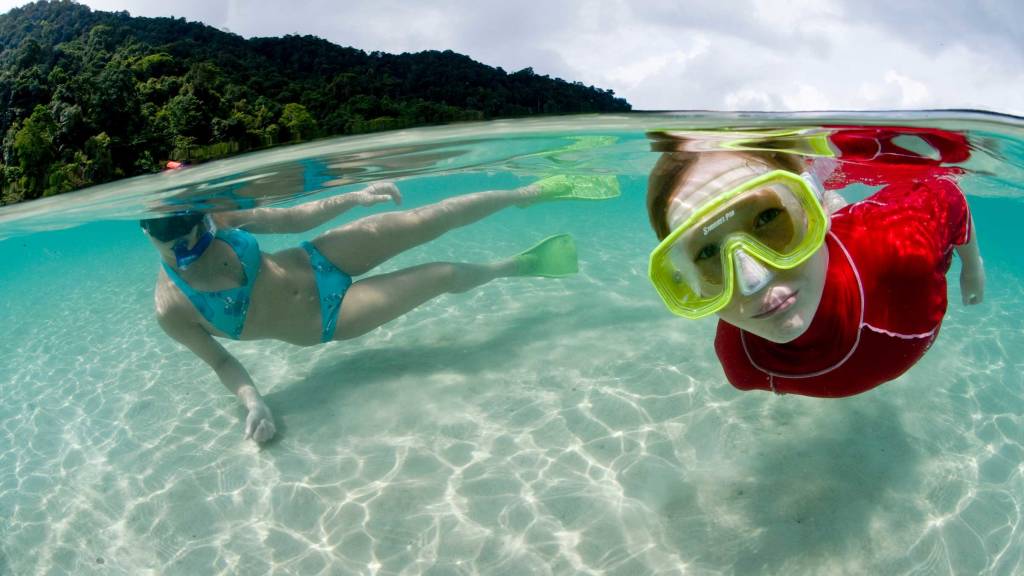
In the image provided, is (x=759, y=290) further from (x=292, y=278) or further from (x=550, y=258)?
(x=550, y=258)

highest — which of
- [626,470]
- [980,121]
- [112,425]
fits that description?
[980,121]

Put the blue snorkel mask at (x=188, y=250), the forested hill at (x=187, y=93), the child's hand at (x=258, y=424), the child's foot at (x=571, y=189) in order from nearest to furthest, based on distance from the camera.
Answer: the child's hand at (x=258, y=424) → the blue snorkel mask at (x=188, y=250) → the forested hill at (x=187, y=93) → the child's foot at (x=571, y=189)

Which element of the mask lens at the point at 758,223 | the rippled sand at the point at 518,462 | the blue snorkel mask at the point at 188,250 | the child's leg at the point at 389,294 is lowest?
the rippled sand at the point at 518,462

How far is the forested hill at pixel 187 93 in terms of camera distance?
6.77 metres

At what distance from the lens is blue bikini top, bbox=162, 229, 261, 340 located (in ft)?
Result: 19.3

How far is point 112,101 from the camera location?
9.15 meters

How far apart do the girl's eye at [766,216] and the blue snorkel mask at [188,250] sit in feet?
18.4

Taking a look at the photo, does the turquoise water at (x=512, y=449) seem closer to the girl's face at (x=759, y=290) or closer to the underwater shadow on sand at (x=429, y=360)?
the underwater shadow on sand at (x=429, y=360)

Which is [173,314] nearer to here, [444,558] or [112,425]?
[112,425]

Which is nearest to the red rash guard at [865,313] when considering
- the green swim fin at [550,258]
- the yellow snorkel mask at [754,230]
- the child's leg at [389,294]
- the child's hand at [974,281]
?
the yellow snorkel mask at [754,230]

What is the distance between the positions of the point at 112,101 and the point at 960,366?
44.4 ft

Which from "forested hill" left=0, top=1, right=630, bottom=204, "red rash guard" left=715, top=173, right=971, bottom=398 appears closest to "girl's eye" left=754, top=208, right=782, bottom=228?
"red rash guard" left=715, top=173, right=971, bottom=398

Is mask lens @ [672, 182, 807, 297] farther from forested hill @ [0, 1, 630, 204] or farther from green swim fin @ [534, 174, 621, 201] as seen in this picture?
green swim fin @ [534, 174, 621, 201]

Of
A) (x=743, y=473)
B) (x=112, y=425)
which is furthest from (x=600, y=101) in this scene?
(x=112, y=425)
